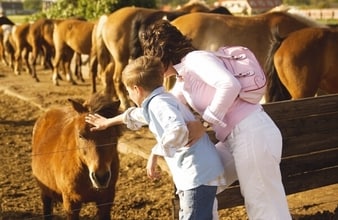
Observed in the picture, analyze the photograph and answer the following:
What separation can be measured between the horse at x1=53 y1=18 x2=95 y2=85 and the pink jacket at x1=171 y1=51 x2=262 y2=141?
36.6ft

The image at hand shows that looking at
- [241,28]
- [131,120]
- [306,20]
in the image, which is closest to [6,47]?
[241,28]

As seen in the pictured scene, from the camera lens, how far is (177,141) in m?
2.22

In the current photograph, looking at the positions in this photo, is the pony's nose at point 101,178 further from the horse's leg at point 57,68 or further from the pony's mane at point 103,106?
the horse's leg at point 57,68

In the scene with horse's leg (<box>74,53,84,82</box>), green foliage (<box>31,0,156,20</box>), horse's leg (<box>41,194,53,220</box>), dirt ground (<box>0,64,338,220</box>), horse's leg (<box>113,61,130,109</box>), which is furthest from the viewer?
green foliage (<box>31,0,156,20</box>)

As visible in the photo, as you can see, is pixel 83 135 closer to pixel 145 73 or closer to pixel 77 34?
pixel 145 73

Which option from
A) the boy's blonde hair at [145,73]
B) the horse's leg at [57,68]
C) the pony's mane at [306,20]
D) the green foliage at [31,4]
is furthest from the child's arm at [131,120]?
the green foliage at [31,4]

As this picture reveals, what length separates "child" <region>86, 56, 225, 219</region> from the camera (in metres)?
2.24

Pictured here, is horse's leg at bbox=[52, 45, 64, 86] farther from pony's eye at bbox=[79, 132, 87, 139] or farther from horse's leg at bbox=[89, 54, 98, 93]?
pony's eye at bbox=[79, 132, 87, 139]

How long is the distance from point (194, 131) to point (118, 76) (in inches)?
286

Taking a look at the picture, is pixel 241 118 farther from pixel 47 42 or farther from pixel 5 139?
pixel 47 42

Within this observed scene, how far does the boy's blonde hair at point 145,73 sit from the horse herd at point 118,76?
3.37 feet

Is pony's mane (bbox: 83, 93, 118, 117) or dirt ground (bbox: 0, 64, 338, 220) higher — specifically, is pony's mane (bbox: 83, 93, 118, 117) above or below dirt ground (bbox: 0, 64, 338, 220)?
above

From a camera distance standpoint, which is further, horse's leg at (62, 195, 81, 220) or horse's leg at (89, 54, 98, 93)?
horse's leg at (89, 54, 98, 93)

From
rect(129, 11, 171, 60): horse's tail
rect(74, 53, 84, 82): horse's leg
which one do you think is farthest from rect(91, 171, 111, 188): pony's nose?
rect(74, 53, 84, 82): horse's leg
